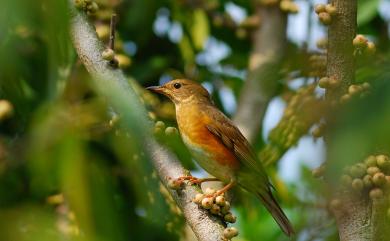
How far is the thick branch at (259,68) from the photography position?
6.07m

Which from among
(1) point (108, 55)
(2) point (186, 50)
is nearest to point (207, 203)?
(1) point (108, 55)

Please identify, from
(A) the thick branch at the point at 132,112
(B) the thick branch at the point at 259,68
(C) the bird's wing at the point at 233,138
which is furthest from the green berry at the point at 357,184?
(B) the thick branch at the point at 259,68

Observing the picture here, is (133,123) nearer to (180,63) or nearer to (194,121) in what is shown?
(194,121)

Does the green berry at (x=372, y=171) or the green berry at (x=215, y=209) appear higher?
the green berry at (x=372, y=171)

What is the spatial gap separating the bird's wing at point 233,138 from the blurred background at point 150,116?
0.80ft

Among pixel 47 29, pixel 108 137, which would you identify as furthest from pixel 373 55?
pixel 108 137

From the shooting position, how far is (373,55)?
3.56m

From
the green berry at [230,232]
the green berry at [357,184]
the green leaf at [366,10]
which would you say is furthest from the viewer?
the green leaf at [366,10]

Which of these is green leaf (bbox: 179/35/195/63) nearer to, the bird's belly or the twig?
the bird's belly

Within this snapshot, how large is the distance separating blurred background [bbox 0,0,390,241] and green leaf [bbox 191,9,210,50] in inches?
0.5

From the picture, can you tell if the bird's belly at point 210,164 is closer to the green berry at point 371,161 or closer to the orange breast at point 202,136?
the orange breast at point 202,136

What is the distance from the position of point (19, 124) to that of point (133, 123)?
94.0 inches

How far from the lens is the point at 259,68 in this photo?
6.09 metres

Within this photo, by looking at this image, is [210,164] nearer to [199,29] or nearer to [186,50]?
[186,50]
